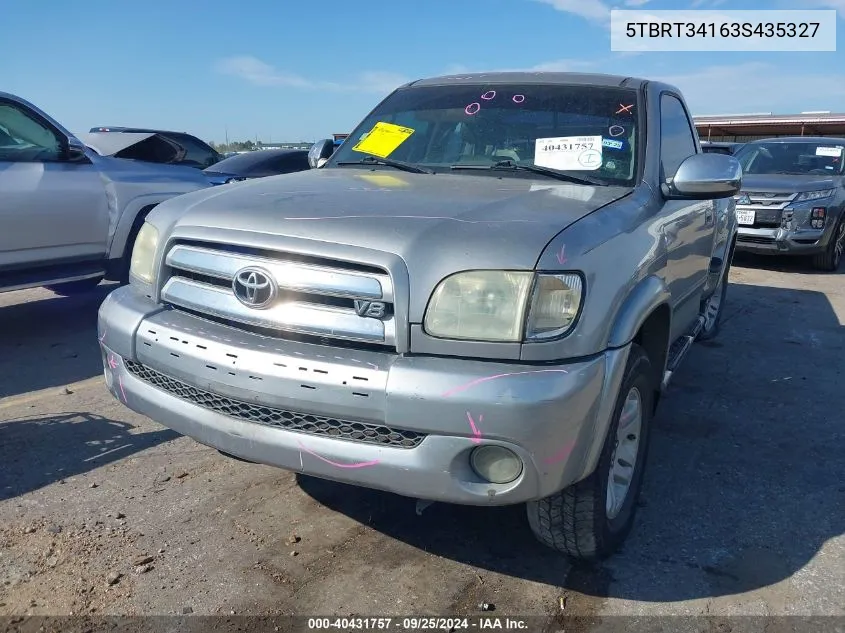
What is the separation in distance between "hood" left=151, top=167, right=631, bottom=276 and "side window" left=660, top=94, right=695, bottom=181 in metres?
0.62

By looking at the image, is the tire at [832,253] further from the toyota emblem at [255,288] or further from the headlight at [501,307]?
the toyota emblem at [255,288]

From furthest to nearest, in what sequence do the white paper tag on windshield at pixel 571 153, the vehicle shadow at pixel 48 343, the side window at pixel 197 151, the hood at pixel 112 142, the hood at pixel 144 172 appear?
the side window at pixel 197 151
the hood at pixel 112 142
the hood at pixel 144 172
the vehicle shadow at pixel 48 343
the white paper tag on windshield at pixel 571 153

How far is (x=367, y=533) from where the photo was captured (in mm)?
2859

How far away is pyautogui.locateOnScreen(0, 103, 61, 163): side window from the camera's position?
17.6 feet

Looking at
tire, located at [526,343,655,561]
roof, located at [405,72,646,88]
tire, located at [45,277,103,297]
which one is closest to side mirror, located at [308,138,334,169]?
roof, located at [405,72,646,88]

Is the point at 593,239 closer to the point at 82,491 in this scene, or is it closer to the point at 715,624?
the point at 715,624

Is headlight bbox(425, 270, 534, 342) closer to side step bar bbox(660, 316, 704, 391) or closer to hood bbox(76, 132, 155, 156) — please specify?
side step bar bbox(660, 316, 704, 391)

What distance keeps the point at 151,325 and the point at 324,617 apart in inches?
46.1

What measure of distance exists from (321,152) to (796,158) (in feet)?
26.0

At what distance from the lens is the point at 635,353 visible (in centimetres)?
256

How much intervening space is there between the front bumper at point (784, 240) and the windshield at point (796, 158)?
1.14m

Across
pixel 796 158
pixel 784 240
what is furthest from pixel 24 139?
pixel 796 158

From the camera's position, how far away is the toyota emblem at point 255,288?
7.72ft

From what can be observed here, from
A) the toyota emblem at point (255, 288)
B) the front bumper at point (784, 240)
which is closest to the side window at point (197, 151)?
the front bumper at point (784, 240)
